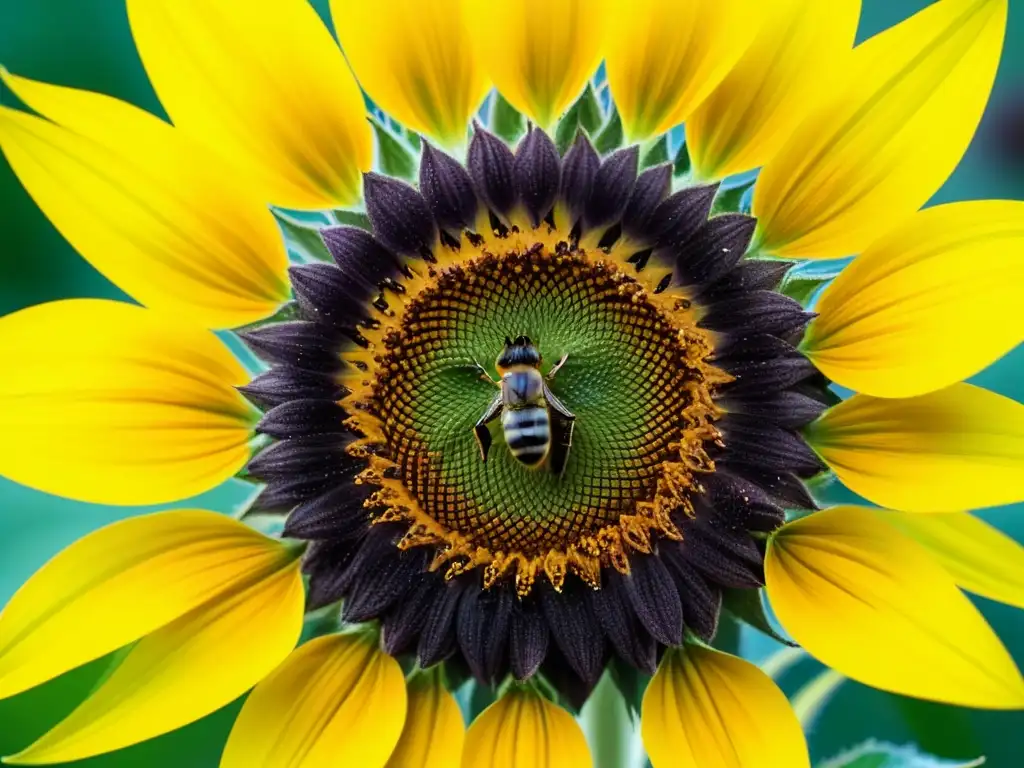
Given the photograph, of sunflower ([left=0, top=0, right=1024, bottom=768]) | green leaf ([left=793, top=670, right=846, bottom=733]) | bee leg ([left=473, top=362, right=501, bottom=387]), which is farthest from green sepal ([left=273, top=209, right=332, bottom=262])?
green leaf ([left=793, top=670, right=846, bottom=733])

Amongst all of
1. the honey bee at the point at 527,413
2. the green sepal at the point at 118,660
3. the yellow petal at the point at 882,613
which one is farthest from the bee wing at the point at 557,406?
the green sepal at the point at 118,660

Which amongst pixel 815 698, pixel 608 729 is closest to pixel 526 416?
pixel 608 729

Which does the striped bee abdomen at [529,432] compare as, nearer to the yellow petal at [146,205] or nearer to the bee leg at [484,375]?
the bee leg at [484,375]

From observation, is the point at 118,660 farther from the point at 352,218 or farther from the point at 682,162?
the point at 682,162

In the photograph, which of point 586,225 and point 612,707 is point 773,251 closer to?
point 586,225

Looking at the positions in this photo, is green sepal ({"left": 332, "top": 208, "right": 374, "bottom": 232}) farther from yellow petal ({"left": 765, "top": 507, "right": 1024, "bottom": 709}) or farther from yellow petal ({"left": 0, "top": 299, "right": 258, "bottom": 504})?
yellow petal ({"left": 765, "top": 507, "right": 1024, "bottom": 709})

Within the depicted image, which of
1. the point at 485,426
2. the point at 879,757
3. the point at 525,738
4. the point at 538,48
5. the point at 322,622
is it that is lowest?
the point at 879,757

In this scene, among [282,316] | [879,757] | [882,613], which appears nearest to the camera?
[882,613]
